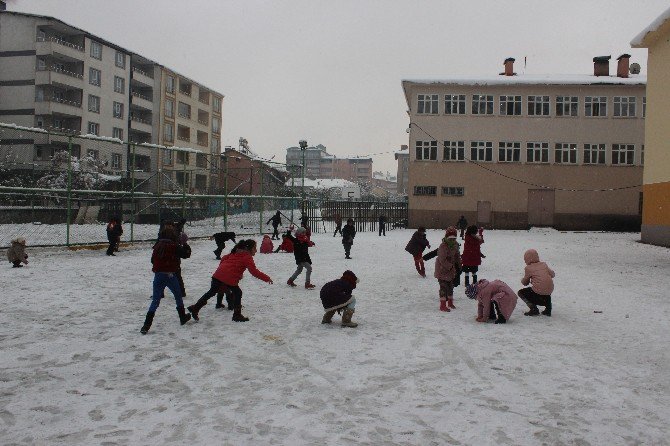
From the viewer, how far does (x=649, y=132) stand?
2406 centimetres

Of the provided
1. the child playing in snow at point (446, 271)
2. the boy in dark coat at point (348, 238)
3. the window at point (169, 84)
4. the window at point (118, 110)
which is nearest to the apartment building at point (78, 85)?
the window at point (118, 110)

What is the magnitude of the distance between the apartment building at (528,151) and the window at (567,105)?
8 cm

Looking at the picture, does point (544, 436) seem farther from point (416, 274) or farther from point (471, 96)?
point (471, 96)

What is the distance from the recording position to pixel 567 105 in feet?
125

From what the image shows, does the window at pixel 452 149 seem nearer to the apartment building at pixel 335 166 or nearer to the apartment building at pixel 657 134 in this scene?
the apartment building at pixel 657 134

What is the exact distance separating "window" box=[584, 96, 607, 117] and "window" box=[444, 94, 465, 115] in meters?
9.46

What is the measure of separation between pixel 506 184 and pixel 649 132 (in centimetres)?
1435

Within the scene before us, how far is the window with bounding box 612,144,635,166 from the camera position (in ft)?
123

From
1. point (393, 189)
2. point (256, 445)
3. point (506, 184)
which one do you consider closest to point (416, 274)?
point (256, 445)

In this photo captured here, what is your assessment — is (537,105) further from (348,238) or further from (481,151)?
(348,238)

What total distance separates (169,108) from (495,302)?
5226 centimetres

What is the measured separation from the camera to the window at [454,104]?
3872 cm

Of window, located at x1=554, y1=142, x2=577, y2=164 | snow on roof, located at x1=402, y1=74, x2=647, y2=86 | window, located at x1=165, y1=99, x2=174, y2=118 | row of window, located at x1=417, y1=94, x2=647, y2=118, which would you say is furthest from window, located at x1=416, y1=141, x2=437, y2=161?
window, located at x1=165, y1=99, x2=174, y2=118

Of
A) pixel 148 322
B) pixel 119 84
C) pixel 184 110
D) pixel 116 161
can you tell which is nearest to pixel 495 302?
pixel 148 322
